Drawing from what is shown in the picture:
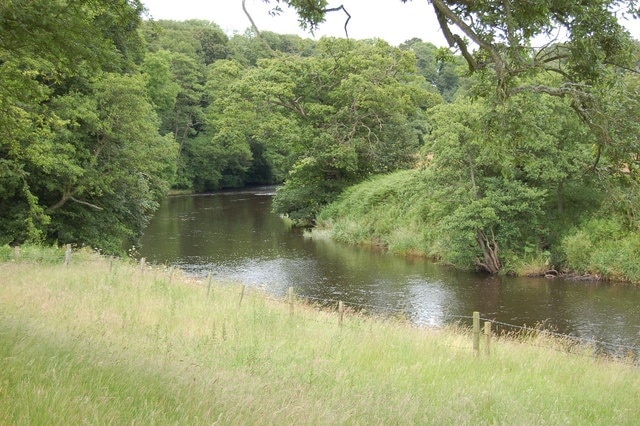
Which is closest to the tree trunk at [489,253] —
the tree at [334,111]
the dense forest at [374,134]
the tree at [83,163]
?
the dense forest at [374,134]

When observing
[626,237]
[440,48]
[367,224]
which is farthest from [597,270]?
[440,48]

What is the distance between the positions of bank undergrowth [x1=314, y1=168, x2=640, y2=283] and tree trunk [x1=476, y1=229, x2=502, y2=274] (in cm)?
31

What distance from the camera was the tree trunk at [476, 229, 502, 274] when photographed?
88.3ft

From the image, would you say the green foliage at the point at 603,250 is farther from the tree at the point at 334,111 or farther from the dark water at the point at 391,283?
the tree at the point at 334,111

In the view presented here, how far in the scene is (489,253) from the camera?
2725 cm

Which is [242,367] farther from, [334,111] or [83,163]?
[334,111]

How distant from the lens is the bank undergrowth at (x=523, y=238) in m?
24.8

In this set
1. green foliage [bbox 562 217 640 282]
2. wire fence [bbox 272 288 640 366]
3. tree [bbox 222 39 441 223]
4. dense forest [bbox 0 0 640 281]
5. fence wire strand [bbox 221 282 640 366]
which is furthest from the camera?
tree [bbox 222 39 441 223]

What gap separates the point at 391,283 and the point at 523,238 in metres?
7.44

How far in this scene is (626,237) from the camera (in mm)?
25078

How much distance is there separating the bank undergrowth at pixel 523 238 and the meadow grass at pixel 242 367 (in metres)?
11.7

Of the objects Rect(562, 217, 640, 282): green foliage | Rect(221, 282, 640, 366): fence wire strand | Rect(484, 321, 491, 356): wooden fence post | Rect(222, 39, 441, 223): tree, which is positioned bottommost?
Rect(221, 282, 640, 366): fence wire strand

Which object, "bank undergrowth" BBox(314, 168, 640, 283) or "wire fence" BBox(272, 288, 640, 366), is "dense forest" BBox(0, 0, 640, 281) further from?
"wire fence" BBox(272, 288, 640, 366)

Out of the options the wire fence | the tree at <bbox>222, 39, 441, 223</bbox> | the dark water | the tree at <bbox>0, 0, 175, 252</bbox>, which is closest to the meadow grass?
the wire fence
